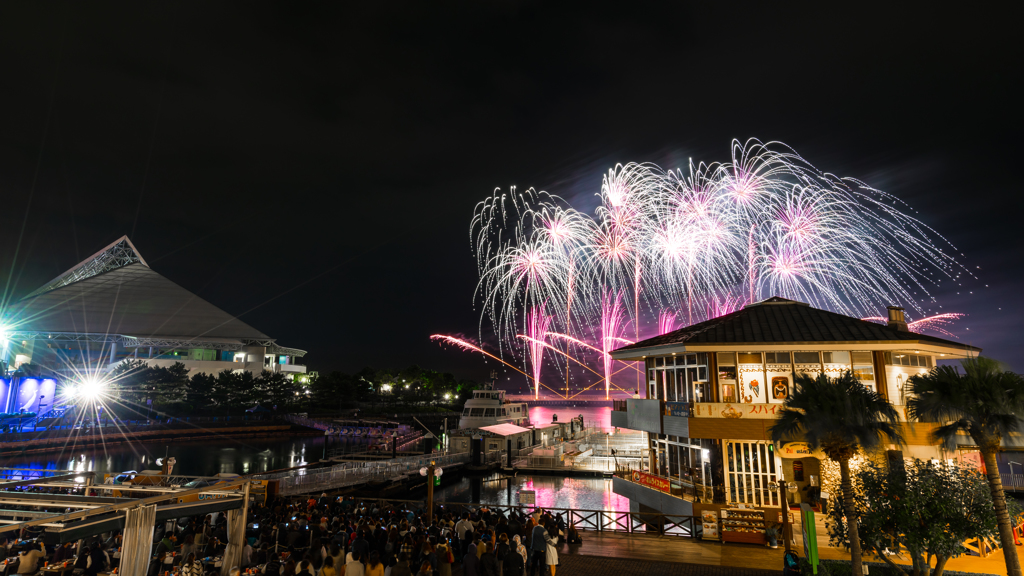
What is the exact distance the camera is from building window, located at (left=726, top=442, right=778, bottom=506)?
67.0 ft

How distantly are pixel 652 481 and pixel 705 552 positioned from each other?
7.60m

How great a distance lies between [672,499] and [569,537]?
655 cm

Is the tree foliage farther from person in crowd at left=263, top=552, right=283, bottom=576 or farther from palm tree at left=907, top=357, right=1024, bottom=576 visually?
person in crowd at left=263, top=552, right=283, bottom=576

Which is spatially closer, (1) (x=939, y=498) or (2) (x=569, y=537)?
(1) (x=939, y=498)

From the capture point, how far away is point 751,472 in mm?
20734

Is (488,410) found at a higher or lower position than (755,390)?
lower

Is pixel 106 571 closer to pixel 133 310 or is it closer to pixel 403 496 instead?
pixel 403 496

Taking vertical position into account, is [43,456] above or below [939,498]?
below

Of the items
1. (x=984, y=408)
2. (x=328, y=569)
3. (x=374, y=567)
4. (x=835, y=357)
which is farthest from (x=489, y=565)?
(x=835, y=357)

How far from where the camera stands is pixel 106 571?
40.7 ft

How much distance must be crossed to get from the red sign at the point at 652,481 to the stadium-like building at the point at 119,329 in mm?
82363

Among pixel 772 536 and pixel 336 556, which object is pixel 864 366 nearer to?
pixel 772 536

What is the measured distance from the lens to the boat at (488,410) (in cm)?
5806

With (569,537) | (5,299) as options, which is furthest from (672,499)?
(5,299)
